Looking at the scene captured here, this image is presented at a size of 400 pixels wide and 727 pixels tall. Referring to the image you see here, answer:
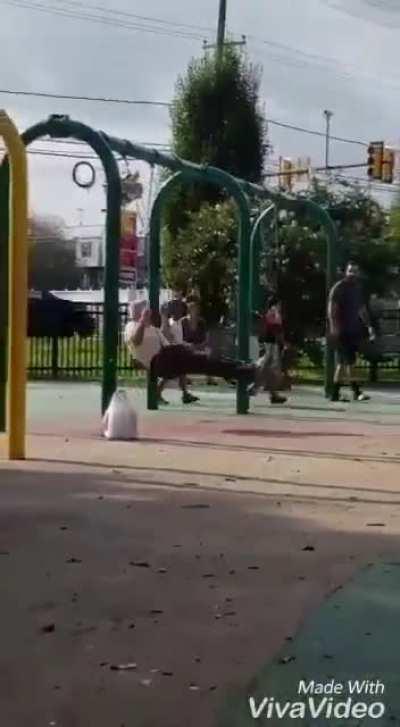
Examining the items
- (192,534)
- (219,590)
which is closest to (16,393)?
(192,534)

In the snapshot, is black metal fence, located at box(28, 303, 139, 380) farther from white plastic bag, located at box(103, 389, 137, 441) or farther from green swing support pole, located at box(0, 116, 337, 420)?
white plastic bag, located at box(103, 389, 137, 441)

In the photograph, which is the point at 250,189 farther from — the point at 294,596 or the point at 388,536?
the point at 294,596

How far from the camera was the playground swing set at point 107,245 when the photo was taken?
11.0m

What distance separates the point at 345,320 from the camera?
17.7 m

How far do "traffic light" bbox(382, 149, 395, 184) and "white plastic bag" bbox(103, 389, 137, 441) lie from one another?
103ft

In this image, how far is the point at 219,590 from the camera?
21.8ft

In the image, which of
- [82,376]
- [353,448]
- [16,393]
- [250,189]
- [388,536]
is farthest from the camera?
[82,376]

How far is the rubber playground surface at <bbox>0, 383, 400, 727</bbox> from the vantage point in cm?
517

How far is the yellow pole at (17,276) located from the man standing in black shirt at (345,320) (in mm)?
7159

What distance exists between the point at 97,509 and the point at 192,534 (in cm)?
95

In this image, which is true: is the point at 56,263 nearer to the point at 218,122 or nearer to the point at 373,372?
the point at 218,122

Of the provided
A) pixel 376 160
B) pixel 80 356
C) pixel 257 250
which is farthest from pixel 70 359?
pixel 376 160

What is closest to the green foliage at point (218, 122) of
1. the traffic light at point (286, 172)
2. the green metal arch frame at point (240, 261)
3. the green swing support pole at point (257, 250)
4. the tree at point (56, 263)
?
the traffic light at point (286, 172)

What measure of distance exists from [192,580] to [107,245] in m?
6.53
